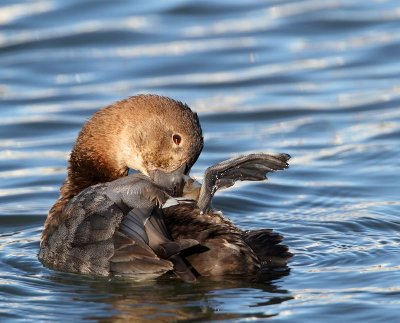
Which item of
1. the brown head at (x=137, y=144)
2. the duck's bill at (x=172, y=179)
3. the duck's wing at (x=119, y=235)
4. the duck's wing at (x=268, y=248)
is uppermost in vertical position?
the brown head at (x=137, y=144)

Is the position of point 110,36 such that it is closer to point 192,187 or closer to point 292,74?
point 292,74

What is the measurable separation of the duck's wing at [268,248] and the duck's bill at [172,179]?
593 mm

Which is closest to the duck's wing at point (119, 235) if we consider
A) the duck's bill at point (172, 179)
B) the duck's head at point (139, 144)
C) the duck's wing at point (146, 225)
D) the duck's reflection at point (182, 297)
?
the duck's wing at point (146, 225)

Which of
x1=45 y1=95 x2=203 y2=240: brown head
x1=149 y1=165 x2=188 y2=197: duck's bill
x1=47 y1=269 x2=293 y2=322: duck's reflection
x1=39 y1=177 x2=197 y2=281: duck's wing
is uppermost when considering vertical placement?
x1=45 y1=95 x2=203 y2=240: brown head

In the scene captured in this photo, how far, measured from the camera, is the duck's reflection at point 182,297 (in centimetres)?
618

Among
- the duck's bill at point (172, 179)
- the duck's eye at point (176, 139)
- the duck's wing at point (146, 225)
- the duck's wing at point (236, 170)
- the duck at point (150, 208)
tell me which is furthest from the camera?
the duck's eye at point (176, 139)

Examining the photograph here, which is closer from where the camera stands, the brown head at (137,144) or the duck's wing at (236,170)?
the duck's wing at (236,170)

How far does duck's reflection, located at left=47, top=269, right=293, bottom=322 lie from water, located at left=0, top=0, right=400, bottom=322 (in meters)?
0.01

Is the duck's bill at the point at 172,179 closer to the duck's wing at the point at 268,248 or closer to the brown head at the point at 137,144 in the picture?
the brown head at the point at 137,144

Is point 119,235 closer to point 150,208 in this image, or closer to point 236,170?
point 150,208

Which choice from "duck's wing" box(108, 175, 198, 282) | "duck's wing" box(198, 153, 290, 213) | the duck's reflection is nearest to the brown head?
"duck's wing" box(198, 153, 290, 213)

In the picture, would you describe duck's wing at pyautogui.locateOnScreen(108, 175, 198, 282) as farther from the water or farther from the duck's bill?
the duck's bill

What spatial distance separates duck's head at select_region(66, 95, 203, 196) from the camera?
289 inches

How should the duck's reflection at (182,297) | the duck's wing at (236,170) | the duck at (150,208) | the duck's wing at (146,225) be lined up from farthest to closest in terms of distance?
the duck's wing at (236,170) < the duck at (150,208) < the duck's wing at (146,225) < the duck's reflection at (182,297)
